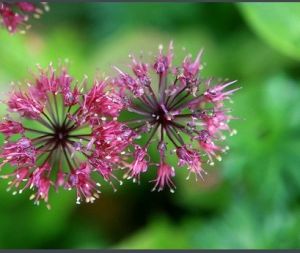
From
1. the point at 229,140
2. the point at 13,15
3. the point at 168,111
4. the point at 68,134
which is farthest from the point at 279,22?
the point at 68,134

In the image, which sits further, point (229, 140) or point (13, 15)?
point (229, 140)

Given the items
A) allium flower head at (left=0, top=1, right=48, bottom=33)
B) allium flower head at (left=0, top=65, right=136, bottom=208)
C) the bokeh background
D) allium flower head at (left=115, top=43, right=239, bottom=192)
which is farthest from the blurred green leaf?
allium flower head at (left=0, top=65, right=136, bottom=208)

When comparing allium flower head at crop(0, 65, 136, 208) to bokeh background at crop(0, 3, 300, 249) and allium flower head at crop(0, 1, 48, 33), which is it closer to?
allium flower head at crop(0, 1, 48, 33)

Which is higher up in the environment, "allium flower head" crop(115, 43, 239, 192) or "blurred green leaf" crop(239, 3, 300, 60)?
"blurred green leaf" crop(239, 3, 300, 60)

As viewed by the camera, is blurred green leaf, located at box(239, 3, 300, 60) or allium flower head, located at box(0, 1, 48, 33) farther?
blurred green leaf, located at box(239, 3, 300, 60)

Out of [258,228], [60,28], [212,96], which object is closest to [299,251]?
[258,228]

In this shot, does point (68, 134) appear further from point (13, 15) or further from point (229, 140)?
point (229, 140)

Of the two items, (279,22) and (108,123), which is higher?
(279,22)

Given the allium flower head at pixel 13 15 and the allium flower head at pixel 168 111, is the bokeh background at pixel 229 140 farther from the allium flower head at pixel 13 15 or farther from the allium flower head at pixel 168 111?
the allium flower head at pixel 168 111
